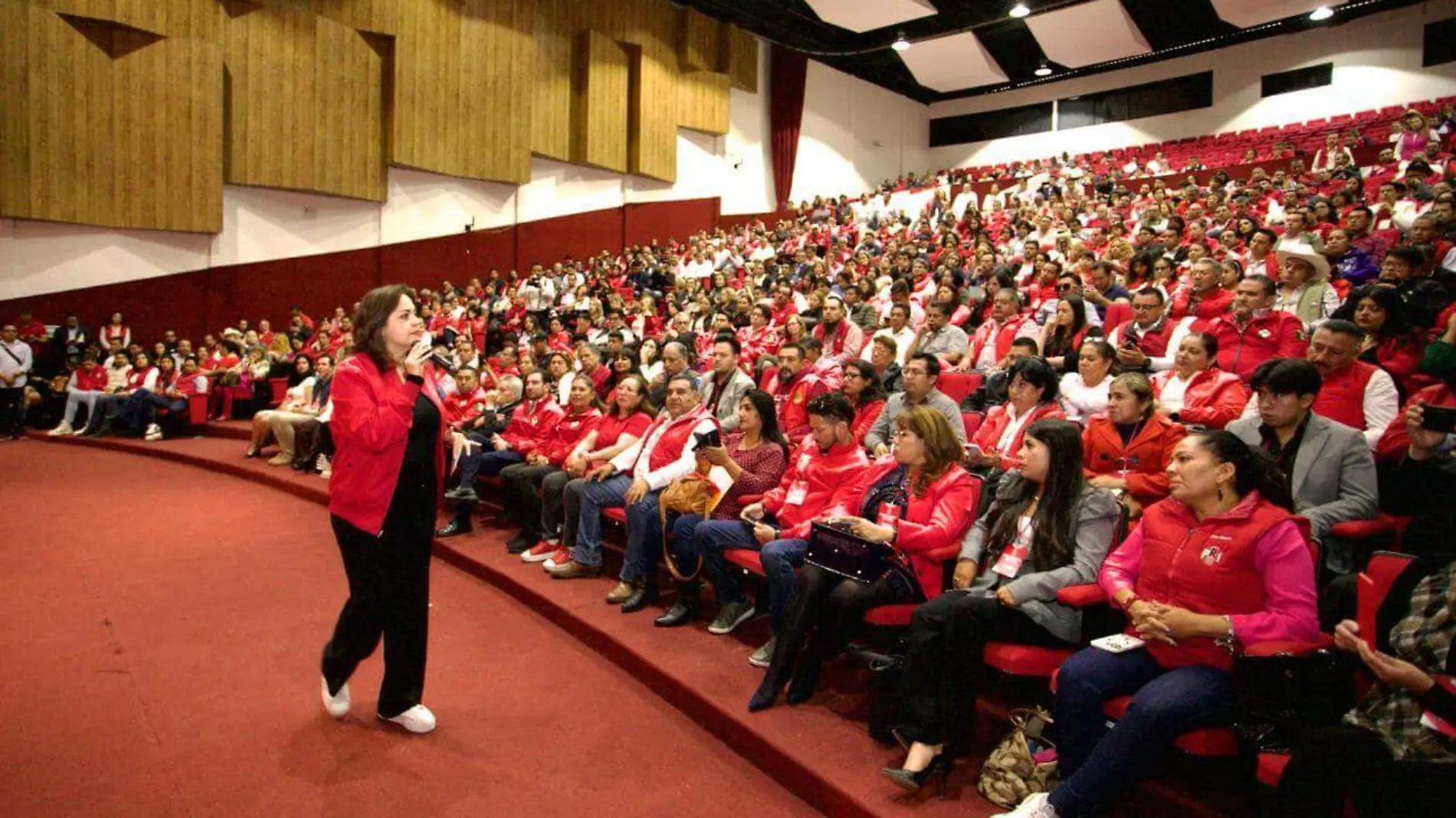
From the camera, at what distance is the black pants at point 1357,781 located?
153 centimetres

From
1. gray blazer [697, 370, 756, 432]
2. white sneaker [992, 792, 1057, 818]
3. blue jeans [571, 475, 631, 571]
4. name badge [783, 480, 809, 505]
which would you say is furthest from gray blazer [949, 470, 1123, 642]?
gray blazer [697, 370, 756, 432]

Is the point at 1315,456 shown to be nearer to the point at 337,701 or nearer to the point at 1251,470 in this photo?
the point at 1251,470

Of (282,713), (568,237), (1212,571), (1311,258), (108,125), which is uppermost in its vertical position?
(108,125)

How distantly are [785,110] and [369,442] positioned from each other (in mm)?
16870

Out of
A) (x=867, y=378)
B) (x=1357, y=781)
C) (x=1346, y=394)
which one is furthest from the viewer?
(x=867, y=378)

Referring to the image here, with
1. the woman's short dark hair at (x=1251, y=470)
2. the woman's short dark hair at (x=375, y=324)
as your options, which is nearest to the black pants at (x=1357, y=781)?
the woman's short dark hair at (x=1251, y=470)

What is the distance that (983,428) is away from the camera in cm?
376

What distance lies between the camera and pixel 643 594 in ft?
12.1

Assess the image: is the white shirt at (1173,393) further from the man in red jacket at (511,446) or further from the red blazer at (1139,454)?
the man in red jacket at (511,446)

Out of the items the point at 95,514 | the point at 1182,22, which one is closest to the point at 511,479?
the point at 95,514

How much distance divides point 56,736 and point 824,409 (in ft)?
8.73

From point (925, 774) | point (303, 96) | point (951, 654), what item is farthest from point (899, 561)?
point (303, 96)

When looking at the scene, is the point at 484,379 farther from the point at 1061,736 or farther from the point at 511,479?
the point at 1061,736

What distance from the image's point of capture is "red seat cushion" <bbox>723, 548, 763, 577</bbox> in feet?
10.4
